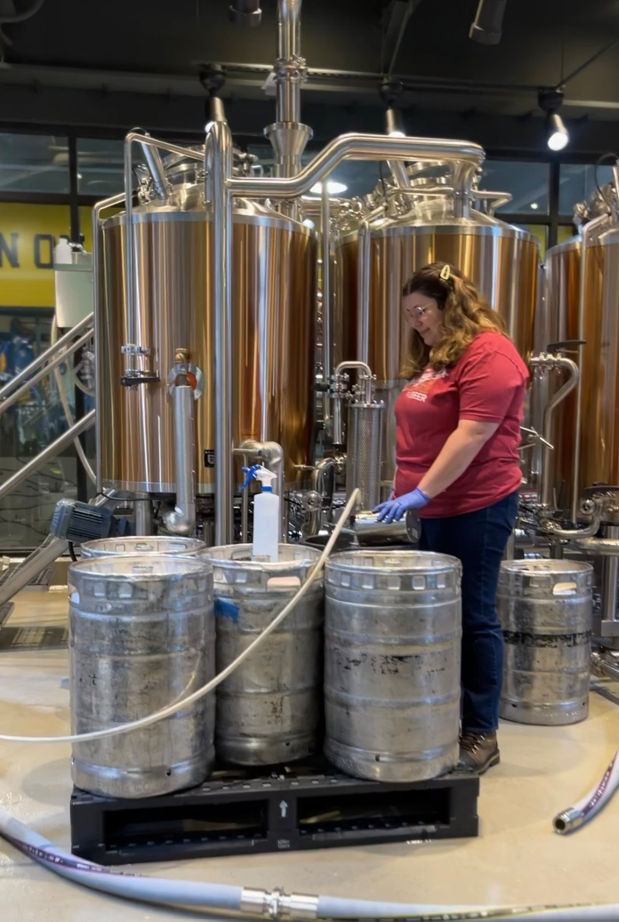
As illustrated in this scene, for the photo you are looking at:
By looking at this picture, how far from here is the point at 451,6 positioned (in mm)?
5113

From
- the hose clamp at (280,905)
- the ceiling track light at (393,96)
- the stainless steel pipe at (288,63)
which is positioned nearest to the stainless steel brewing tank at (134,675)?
the hose clamp at (280,905)

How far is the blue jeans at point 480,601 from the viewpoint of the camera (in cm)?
219

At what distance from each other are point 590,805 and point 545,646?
0.72m

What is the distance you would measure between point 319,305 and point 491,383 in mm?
1410

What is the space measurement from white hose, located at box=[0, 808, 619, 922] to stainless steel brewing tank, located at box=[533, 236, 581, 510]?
6.89 ft

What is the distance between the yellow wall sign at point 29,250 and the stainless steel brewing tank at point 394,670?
14.3 ft

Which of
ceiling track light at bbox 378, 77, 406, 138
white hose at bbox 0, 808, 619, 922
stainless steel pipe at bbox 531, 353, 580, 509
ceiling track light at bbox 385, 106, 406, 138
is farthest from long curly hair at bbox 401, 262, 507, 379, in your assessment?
ceiling track light at bbox 378, 77, 406, 138

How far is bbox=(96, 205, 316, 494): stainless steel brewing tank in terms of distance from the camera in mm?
2867

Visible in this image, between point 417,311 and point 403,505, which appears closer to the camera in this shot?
point 403,505

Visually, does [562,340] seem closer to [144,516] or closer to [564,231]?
[144,516]

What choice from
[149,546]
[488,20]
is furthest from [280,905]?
[488,20]

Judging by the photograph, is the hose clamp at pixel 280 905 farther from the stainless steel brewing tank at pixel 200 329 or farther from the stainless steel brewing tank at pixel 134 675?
the stainless steel brewing tank at pixel 200 329

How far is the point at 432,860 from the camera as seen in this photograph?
71.2 inches

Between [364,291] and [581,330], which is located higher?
[364,291]
